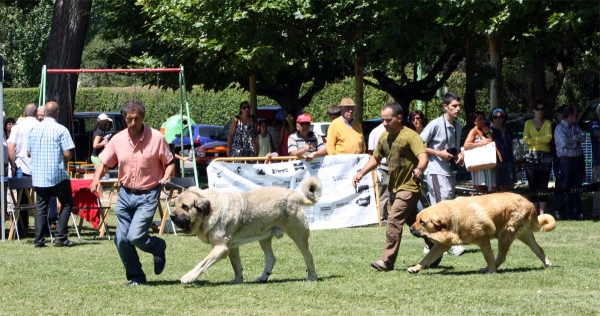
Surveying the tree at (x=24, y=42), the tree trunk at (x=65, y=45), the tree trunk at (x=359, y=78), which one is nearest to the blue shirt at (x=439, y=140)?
the tree trunk at (x=359, y=78)

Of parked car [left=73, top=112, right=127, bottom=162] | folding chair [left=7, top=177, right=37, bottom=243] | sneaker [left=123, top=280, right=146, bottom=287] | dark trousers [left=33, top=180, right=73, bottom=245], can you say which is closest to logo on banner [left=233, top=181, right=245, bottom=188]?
dark trousers [left=33, top=180, right=73, bottom=245]

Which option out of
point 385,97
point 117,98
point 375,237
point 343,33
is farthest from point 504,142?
point 117,98

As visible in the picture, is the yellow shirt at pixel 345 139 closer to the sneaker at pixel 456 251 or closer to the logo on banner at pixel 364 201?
the logo on banner at pixel 364 201

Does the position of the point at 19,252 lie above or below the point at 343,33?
below

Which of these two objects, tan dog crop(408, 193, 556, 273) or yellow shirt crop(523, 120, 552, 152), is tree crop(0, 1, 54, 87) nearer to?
yellow shirt crop(523, 120, 552, 152)

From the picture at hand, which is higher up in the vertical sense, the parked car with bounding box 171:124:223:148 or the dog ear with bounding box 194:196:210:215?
the parked car with bounding box 171:124:223:148

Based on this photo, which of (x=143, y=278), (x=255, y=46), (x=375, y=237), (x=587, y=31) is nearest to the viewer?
(x=143, y=278)

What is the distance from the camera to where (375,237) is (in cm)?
1436

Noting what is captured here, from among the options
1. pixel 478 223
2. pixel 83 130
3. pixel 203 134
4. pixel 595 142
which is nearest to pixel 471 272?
pixel 478 223

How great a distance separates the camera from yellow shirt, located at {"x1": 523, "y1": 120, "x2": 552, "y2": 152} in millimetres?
16516

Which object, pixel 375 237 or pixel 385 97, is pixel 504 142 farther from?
pixel 385 97

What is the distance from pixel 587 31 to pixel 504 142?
4319 mm

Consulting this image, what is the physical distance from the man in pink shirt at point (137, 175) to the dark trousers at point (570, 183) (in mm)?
9056

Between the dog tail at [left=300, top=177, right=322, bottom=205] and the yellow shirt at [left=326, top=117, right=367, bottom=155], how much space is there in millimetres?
5771
